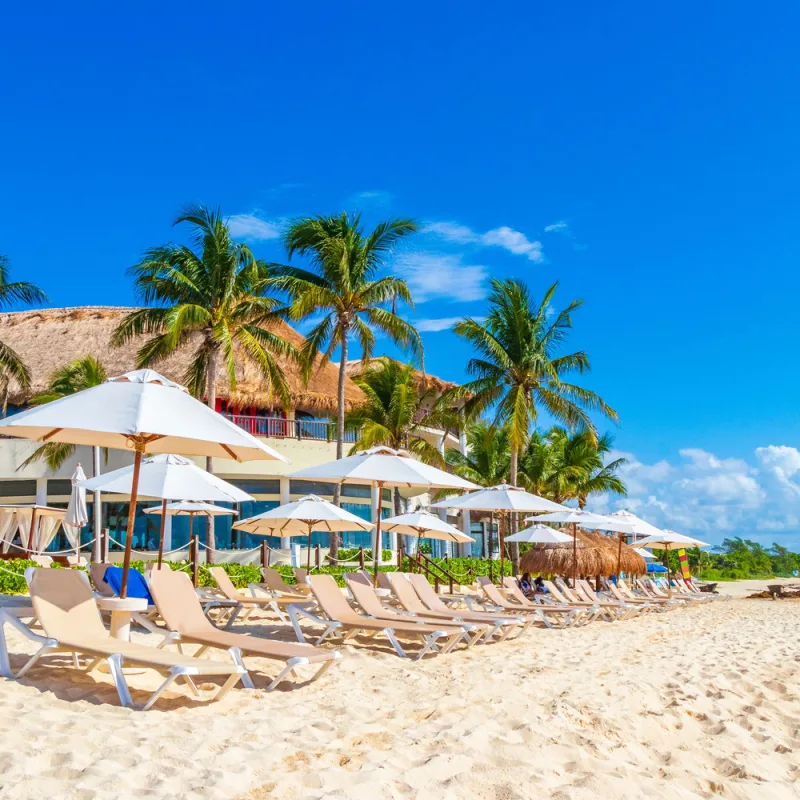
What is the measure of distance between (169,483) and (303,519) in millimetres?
3274

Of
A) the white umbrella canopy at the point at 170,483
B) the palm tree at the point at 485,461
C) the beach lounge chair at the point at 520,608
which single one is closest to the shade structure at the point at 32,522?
the white umbrella canopy at the point at 170,483

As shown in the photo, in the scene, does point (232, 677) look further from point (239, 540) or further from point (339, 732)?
point (239, 540)

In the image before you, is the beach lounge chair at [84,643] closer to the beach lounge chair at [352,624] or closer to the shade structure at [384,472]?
the beach lounge chair at [352,624]

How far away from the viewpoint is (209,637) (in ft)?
18.8

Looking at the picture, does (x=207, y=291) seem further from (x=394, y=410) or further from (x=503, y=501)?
(x=503, y=501)

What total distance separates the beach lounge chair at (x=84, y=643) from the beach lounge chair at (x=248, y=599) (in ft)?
10.0

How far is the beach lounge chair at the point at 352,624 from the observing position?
288 inches

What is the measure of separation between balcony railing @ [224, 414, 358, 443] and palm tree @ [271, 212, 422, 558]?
14.0 ft

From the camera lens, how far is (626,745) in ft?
14.5

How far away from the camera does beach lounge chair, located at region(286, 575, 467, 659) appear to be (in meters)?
7.32

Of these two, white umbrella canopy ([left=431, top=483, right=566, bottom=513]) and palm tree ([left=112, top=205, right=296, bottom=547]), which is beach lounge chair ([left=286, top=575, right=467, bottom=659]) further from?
palm tree ([left=112, top=205, right=296, bottom=547])

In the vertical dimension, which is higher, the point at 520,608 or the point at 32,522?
the point at 32,522

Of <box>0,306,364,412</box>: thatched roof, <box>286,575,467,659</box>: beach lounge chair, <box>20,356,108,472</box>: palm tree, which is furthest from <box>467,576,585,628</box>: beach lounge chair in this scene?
<box>0,306,364,412</box>: thatched roof

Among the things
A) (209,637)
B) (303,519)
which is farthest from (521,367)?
(209,637)
